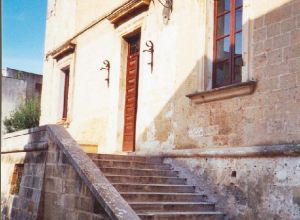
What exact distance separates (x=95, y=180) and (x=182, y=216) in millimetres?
1297

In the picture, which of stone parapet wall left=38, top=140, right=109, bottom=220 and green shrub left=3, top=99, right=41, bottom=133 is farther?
green shrub left=3, top=99, right=41, bottom=133

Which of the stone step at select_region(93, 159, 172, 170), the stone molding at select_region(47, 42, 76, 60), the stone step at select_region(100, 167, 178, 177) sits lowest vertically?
the stone step at select_region(100, 167, 178, 177)

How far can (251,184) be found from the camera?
5.64 meters

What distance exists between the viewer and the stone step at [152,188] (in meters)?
6.02

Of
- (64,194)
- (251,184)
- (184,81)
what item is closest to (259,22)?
(184,81)

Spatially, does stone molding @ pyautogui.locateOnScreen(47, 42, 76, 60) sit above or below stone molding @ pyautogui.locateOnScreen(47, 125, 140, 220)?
above


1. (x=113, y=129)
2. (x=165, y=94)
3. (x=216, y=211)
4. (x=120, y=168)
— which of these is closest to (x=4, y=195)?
(x=113, y=129)

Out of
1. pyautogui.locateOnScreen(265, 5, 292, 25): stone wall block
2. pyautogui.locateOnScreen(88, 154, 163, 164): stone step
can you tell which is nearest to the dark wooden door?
pyautogui.locateOnScreen(88, 154, 163, 164): stone step

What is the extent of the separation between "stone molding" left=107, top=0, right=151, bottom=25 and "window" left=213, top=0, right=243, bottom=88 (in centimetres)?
215

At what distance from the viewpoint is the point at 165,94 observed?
780cm

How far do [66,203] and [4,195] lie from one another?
368cm

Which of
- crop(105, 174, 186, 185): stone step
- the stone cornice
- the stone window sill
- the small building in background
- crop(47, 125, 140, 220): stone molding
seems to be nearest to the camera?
crop(47, 125, 140, 220): stone molding

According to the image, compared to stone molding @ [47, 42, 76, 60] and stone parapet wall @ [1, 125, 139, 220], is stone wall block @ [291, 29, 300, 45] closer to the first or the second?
stone parapet wall @ [1, 125, 139, 220]

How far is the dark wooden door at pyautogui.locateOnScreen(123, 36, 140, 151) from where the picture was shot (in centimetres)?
918
